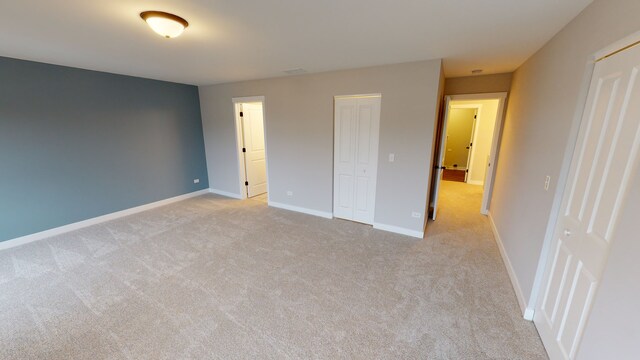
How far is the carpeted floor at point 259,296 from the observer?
68.9 inches

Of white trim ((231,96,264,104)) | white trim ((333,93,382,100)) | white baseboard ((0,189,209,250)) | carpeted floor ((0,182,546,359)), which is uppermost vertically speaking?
white trim ((231,96,264,104))

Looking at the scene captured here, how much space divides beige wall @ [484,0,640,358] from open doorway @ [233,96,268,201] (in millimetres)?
4055

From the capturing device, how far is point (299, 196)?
14.7 feet

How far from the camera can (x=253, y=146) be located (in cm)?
532

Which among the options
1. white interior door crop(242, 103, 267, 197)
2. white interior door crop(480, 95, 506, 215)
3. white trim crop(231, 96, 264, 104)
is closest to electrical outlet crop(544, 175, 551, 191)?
white interior door crop(480, 95, 506, 215)

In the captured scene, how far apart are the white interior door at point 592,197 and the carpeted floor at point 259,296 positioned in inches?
16.2

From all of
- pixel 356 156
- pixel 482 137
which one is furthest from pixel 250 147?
pixel 482 137

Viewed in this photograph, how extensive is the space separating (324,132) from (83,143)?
3791 millimetres

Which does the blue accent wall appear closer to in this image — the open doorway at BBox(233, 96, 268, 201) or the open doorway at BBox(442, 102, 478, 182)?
the open doorway at BBox(233, 96, 268, 201)

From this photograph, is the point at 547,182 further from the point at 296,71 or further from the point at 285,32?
the point at 296,71

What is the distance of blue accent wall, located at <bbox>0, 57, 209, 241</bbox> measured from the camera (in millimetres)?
3094

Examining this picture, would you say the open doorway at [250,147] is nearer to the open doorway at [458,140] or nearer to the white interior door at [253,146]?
the white interior door at [253,146]

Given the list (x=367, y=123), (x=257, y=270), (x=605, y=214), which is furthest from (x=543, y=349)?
(x=367, y=123)

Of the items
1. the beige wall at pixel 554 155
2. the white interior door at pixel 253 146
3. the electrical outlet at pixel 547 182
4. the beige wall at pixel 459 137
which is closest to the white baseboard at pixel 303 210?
the white interior door at pixel 253 146
